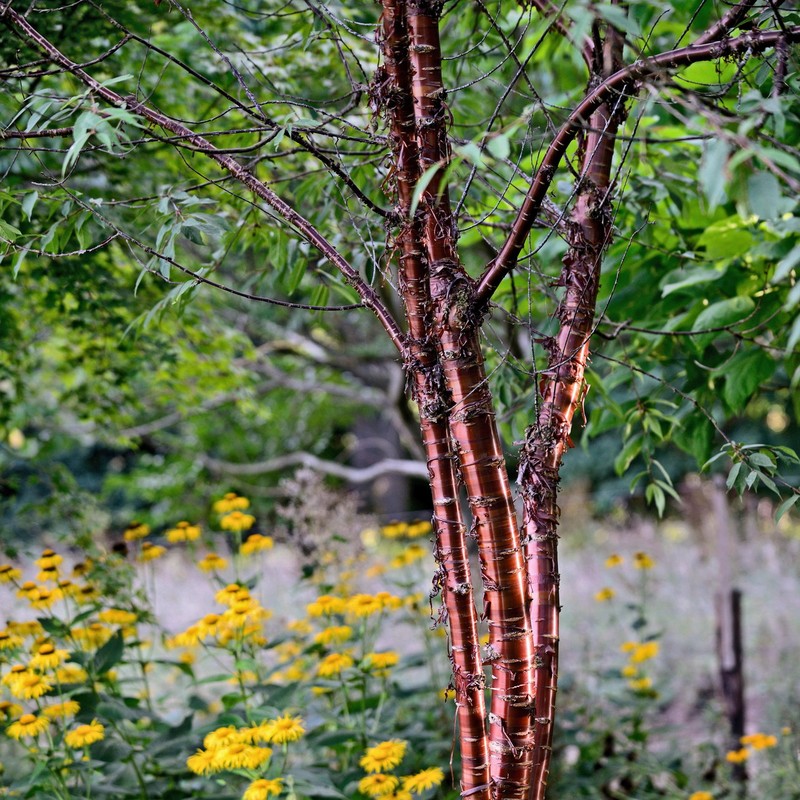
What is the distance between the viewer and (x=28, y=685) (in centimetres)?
184

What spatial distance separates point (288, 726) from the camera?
5.91ft

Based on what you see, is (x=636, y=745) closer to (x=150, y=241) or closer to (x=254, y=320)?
(x=150, y=241)

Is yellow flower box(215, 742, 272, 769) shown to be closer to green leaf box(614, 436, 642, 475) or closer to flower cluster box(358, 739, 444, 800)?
flower cluster box(358, 739, 444, 800)

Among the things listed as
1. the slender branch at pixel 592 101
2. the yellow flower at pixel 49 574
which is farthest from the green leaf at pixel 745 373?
the yellow flower at pixel 49 574

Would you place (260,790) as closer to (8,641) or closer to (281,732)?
(281,732)

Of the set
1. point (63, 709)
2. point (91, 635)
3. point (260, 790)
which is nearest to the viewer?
point (260, 790)

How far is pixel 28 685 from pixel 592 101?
1.66m

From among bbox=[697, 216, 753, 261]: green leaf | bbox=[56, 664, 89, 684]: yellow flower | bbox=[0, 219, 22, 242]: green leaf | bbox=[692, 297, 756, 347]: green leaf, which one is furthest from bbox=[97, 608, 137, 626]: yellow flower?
bbox=[697, 216, 753, 261]: green leaf

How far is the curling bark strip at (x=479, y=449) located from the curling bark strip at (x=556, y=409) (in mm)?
45

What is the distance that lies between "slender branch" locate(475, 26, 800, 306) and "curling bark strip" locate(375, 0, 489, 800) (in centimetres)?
12

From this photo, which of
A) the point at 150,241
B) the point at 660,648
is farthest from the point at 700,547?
the point at 150,241

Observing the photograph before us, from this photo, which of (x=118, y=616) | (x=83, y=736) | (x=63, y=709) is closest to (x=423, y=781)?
(x=83, y=736)

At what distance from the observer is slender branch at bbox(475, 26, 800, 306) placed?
104 cm

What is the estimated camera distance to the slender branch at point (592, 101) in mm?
1040
